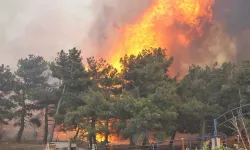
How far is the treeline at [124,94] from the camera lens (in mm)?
38938

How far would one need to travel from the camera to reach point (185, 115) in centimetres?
4438

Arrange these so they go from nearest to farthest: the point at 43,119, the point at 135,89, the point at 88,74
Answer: the point at 135,89, the point at 88,74, the point at 43,119

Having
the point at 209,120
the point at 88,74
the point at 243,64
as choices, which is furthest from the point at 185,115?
the point at 88,74

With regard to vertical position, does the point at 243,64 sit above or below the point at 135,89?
above

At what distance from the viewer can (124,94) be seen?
4019cm

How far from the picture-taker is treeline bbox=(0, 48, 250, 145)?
128ft

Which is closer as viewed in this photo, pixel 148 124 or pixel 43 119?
pixel 148 124

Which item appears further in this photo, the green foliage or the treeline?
the green foliage

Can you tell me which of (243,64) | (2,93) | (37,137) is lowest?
(37,137)

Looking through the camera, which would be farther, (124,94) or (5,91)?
(5,91)

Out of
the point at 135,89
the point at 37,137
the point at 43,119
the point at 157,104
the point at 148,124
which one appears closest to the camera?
the point at 148,124

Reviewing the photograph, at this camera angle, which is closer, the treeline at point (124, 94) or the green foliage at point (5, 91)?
the treeline at point (124, 94)

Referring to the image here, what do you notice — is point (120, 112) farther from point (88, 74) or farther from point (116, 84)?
point (88, 74)

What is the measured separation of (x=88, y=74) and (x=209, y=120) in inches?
778
